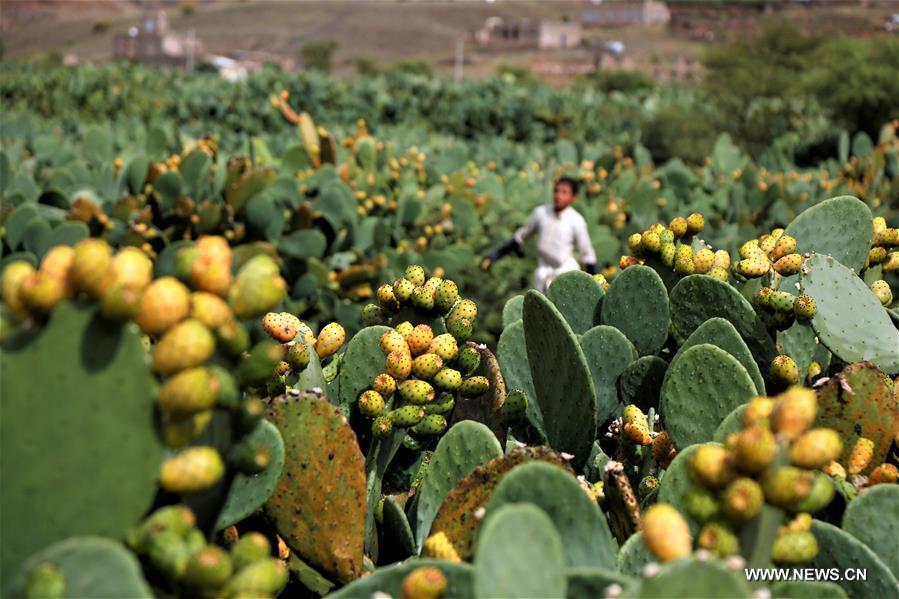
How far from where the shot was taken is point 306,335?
1954mm

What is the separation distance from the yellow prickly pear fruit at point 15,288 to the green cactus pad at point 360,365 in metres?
0.91

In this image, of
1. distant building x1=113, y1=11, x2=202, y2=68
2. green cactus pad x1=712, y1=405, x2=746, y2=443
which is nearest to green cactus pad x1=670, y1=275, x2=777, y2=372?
green cactus pad x1=712, y1=405, x2=746, y2=443

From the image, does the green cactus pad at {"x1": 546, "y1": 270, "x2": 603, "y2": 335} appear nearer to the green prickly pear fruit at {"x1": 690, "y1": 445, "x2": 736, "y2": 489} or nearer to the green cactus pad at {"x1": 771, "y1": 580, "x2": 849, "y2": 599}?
the green cactus pad at {"x1": 771, "y1": 580, "x2": 849, "y2": 599}

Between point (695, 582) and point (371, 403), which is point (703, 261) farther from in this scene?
point (695, 582)

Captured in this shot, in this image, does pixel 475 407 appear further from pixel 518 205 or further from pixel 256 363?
pixel 518 205

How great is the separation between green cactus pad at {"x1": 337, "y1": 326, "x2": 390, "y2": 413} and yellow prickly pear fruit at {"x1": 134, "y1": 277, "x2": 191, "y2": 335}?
0.89 m

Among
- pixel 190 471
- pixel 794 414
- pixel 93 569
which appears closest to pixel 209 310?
pixel 190 471

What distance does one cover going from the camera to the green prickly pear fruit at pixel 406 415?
1.69 m

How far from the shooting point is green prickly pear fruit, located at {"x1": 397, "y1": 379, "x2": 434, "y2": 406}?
5.55 ft

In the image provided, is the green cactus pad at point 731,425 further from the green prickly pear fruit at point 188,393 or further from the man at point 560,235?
the man at point 560,235

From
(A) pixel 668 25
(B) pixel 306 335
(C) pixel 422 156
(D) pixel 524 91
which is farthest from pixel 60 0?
(B) pixel 306 335

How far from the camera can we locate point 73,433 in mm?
1013

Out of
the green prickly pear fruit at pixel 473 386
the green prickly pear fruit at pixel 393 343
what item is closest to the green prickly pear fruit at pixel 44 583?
the green prickly pear fruit at pixel 393 343

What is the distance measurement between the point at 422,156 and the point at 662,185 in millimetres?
2169
